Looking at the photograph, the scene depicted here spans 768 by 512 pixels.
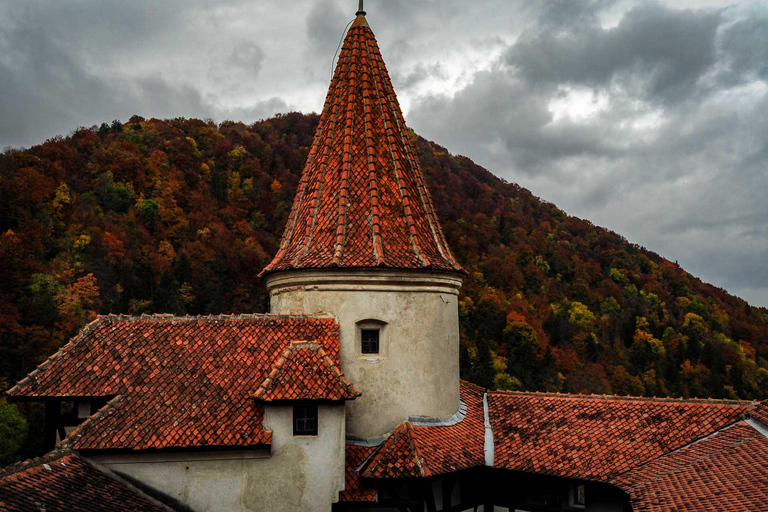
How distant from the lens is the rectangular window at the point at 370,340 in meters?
13.6

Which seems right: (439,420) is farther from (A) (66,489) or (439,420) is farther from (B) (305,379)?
(A) (66,489)

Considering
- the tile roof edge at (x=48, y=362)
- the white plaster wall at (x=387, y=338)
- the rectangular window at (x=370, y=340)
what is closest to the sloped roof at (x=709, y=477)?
the white plaster wall at (x=387, y=338)

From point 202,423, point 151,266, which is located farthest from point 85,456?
point 151,266

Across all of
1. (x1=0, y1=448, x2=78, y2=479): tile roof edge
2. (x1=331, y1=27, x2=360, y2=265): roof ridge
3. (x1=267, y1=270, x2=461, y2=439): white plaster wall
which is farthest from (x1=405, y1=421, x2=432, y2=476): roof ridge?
(x1=0, y1=448, x2=78, y2=479): tile roof edge

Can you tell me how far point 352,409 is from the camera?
13133 millimetres

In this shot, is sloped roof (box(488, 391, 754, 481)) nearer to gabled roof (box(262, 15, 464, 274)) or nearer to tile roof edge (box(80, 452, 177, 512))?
gabled roof (box(262, 15, 464, 274))

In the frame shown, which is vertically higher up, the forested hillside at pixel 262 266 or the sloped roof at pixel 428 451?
the forested hillside at pixel 262 266

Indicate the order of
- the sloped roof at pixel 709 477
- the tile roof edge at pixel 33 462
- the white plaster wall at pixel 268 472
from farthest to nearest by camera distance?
the white plaster wall at pixel 268 472, the tile roof edge at pixel 33 462, the sloped roof at pixel 709 477

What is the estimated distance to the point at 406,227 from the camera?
14320 mm

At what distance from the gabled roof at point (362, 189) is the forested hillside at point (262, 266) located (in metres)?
26.3

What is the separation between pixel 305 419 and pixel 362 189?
17.7 feet

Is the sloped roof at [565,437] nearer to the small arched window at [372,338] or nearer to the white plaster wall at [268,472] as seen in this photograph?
the white plaster wall at [268,472]

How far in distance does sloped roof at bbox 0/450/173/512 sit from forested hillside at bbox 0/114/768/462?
84.8ft

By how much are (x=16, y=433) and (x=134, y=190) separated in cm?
3415
